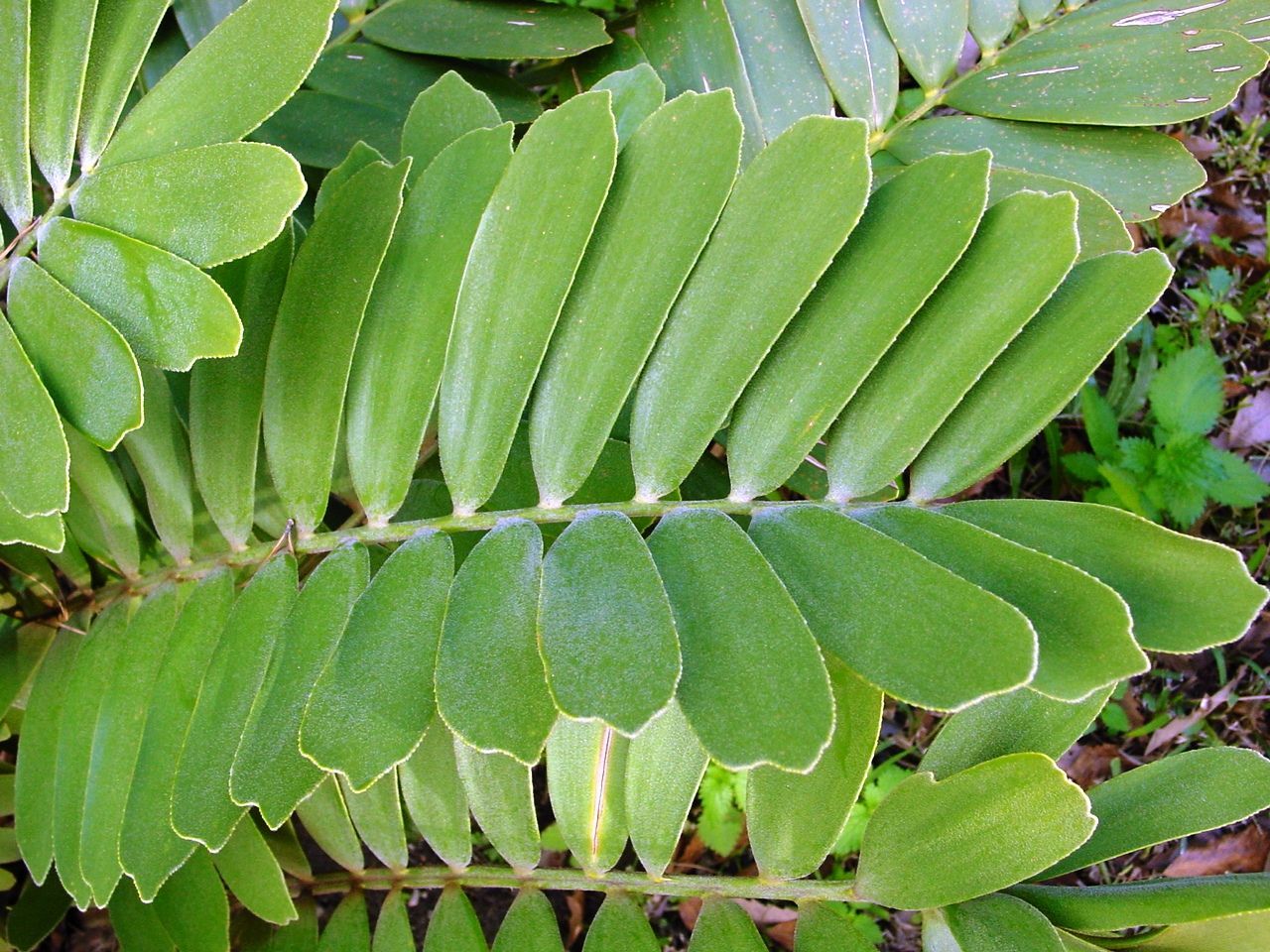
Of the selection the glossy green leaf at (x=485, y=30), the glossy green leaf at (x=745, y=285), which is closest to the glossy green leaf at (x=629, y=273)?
the glossy green leaf at (x=745, y=285)

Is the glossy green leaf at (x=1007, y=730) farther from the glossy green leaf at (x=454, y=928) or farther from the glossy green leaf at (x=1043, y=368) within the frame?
the glossy green leaf at (x=454, y=928)

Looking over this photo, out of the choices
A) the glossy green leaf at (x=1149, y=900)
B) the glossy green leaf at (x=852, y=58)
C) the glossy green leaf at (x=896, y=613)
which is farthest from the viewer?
the glossy green leaf at (x=852, y=58)

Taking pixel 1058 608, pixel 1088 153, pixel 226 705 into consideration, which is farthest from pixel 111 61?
pixel 1088 153

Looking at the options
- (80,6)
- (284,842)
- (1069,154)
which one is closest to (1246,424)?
(1069,154)

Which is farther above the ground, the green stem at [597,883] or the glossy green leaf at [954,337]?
the glossy green leaf at [954,337]

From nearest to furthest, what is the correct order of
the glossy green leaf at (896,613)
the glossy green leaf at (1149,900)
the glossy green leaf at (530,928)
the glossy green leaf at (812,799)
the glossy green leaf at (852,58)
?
the glossy green leaf at (896,613) → the glossy green leaf at (1149,900) → the glossy green leaf at (812,799) → the glossy green leaf at (530,928) → the glossy green leaf at (852,58)

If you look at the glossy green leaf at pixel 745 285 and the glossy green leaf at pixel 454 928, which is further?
the glossy green leaf at pixel 454 928
